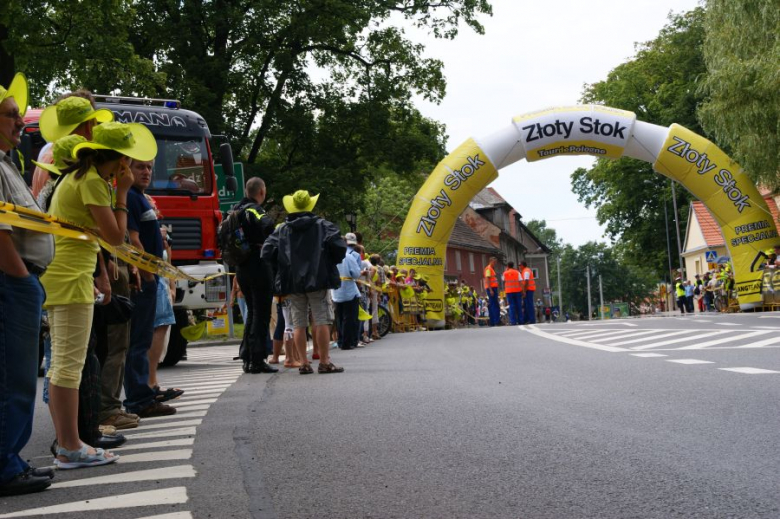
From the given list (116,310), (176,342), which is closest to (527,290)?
(176,342)

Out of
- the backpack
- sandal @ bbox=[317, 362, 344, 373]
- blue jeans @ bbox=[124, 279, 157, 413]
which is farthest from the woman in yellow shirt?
the backpack

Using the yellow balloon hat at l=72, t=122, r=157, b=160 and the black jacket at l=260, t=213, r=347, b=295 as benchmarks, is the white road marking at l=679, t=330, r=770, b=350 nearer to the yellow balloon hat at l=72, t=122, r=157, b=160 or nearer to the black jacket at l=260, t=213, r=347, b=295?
the black jacket at l=260, t=213, r=347, b=295

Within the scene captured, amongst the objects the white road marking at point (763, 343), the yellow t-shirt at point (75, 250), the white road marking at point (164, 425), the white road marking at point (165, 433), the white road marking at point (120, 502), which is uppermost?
the yellow t-shirt at point (75, 250)

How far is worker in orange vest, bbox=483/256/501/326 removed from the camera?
2858cm

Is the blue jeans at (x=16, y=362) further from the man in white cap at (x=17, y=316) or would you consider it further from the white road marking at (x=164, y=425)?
the white road marking at (x=164, y=425)

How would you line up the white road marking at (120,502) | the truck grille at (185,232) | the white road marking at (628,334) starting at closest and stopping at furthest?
the white road marking at (120,502) < the truck grille at (185,232) < the white road marking at (628,334)

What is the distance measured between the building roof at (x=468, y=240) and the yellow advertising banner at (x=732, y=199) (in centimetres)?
4622

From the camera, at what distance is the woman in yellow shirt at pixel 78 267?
5.36 m

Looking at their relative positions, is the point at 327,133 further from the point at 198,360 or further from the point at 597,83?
the point at 597,83

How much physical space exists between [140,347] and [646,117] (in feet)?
164

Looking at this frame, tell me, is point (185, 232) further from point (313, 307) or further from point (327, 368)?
point (327, 368)

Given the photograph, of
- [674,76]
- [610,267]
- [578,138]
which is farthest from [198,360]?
[610,267]

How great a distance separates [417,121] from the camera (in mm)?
35625

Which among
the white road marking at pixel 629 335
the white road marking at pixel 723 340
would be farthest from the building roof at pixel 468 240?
the white road marking at pixel 723 340
